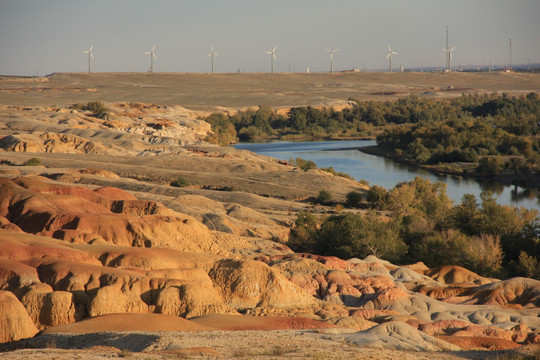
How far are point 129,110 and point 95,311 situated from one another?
109016 mm

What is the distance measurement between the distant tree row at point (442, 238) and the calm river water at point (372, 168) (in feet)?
61.2

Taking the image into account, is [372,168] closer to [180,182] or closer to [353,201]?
[353,201]

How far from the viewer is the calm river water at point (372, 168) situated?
74.8 m

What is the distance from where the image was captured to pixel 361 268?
38594 millimetres

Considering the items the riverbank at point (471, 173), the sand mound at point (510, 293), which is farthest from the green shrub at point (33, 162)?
the riverbank at point (471, 173)

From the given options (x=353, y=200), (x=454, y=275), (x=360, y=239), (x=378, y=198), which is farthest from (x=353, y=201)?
(x=454, y=275)

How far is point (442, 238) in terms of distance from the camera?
4734 centimetres

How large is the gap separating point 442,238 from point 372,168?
46462 mm

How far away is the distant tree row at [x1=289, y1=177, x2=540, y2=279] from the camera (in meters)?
44.3

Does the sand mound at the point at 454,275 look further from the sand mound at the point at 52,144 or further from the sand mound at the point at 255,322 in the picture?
the sand mound at the point at 52,144

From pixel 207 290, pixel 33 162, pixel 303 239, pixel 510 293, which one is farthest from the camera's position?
pixel 33 162

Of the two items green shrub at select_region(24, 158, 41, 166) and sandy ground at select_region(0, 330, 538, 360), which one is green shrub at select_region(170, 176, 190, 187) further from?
sandy ground at select_region(0, 330, 538, 360)

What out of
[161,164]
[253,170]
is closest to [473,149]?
[253,170]

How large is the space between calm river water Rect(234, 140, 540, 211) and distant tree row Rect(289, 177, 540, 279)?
18.7m
